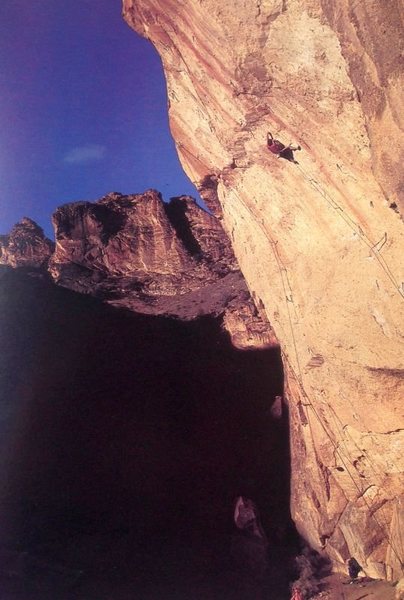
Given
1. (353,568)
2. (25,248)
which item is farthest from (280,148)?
(25,248)

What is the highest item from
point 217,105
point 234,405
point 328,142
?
point 217,105

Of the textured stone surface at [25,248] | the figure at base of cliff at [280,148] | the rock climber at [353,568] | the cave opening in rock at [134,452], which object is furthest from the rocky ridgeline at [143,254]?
the figure at base of cliff at [280,148]

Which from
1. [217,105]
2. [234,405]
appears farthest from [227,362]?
[217,105]

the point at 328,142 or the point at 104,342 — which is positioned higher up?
the point at 104,342

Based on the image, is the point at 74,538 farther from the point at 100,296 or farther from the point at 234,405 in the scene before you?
the point at 100,296

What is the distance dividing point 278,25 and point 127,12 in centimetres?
591

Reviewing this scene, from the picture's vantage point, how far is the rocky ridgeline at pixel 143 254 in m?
29.2

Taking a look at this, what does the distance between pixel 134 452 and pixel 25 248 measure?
24.1m

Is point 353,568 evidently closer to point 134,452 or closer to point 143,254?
point 134,452

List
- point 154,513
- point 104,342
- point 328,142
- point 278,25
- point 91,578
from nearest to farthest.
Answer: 1. point 278,25
2. point 328,142
3. point 91,578
4. point 154,513
5. point 104,342

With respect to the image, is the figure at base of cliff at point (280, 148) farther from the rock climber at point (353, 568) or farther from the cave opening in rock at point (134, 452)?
the cave opening in rock at point (134, 452)

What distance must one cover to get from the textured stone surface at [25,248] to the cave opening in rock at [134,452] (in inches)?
438

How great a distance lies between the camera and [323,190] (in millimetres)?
9281

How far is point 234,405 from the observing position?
72.3ft
